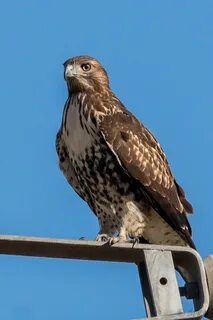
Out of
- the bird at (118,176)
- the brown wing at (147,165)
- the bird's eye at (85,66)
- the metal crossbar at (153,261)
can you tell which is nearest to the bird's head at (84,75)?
the bird's eye at (85,66)

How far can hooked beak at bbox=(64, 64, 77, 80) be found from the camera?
8.38 metres

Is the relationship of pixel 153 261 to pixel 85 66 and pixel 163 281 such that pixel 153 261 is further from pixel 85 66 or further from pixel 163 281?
pixel 85 66

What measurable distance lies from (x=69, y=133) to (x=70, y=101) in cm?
55

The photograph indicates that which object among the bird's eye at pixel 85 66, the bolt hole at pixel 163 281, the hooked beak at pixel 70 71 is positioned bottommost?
the bolt hole at pixel 163 281

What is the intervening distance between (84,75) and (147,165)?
119 centimetres

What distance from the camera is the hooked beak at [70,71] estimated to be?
27.5 ft

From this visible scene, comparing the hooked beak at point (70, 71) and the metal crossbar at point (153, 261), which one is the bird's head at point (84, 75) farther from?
the metal crossbar at point (153, 261)

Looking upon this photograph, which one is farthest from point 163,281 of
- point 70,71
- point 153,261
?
point 70,71

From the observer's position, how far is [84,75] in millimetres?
8531

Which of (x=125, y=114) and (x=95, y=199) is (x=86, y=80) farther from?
(x=95, y=199)

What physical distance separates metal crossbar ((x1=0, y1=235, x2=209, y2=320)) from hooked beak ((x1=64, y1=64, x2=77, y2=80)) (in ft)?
14.6

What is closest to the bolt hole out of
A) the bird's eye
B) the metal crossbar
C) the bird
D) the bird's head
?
the metal crossbar

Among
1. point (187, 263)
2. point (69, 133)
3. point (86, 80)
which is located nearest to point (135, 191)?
point (69, 133)

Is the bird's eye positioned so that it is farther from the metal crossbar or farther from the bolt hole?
the bolt hole
